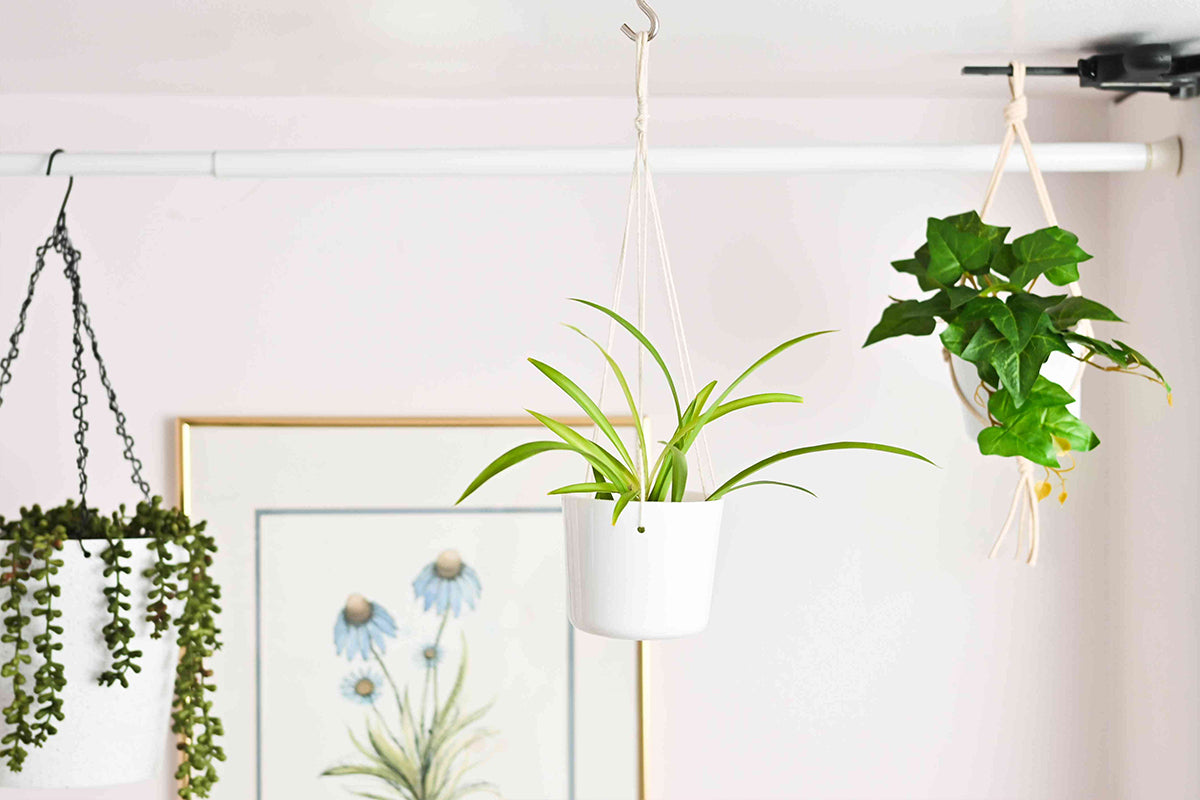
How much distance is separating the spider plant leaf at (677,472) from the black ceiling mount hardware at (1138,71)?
841mm

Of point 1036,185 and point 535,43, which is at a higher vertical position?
point 535,43

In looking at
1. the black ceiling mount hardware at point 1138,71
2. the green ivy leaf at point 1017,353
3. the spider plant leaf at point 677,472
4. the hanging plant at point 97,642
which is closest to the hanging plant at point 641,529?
the spider plant leaf at point 677,472

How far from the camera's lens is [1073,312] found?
1.37m

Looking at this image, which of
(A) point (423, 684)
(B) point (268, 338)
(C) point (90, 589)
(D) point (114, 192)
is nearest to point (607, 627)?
(C) point (90, 589)

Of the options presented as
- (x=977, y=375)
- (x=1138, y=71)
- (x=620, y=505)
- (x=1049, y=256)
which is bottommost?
(x=620, y=505)

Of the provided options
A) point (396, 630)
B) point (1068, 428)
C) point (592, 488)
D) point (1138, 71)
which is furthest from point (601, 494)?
point (1138, 71)

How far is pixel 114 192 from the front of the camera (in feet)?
5.73

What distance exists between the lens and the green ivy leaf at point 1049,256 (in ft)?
4.46

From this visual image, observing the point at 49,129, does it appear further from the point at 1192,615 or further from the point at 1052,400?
the point at 1192,615

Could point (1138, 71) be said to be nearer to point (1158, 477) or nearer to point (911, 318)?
→ point (911, 318)

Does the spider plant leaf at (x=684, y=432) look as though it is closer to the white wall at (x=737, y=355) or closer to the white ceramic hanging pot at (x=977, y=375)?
the white ceramic hanging pot at (x=977, y=375)

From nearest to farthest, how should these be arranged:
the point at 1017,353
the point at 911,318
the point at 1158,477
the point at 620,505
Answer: the point at 620,505 < the point at 1017,353 < the point at 911,318 < the point at 1158,477

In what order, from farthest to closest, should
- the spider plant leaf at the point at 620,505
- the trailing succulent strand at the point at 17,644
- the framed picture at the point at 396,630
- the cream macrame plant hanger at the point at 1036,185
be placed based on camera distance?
1. the framed picture at the point at 396,630
2. the cream macrame plant hanger at the point at 1036,185
3. the trailing succulent strand at the point at 17,644
4. the spider plant leaf at the point at 620,505

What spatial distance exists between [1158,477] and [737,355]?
25.3 inches
